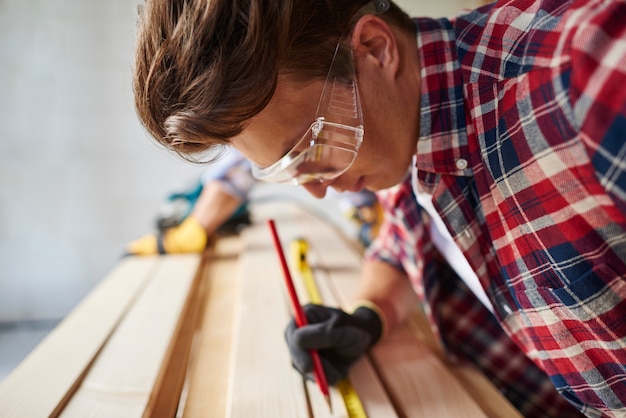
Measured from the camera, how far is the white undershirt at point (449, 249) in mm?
1174

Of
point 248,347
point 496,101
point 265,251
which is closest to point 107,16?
point 265,251

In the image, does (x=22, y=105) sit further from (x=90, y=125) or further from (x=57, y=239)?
(x=57, y=239)

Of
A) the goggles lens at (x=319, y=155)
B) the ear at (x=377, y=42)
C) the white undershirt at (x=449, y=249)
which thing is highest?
the ear at (x=377, y=42)

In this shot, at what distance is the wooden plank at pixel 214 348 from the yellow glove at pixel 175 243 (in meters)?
0.13

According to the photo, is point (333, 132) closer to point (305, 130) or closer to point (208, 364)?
point (305, 130)

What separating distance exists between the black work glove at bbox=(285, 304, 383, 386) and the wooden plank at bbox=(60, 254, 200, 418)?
0.32 meters

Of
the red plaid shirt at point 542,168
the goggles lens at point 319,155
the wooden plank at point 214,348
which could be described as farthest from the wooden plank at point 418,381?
the goggles lens at point 319,155

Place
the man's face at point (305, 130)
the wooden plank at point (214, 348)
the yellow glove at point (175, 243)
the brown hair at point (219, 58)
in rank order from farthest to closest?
1. the yellow glove at point (175, 243)
2. the wooden plank at point (214, 348)
3. the man's face at point (305, 130)
4. the brown hair at point (219, 58)

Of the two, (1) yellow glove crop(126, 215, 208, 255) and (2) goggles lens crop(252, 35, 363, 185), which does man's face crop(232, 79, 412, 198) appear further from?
(1) yellow glove crop(126, 215, 208, 255)

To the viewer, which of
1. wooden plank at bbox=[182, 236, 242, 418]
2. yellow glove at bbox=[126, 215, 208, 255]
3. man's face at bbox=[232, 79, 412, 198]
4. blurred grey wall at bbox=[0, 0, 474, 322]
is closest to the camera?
man's face at bbox=[232, 79, 412, 198]

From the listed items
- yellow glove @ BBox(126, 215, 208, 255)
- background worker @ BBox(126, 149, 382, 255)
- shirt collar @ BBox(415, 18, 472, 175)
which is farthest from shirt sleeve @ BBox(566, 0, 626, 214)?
yellow glove @ BBox(126, 215, 208, 255)

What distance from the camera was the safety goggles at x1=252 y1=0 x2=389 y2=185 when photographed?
1008 mm

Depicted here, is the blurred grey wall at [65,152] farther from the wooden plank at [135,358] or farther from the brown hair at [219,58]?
the brown hair at [219,58]

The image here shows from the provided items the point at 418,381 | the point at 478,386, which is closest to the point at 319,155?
the point at 418,381
